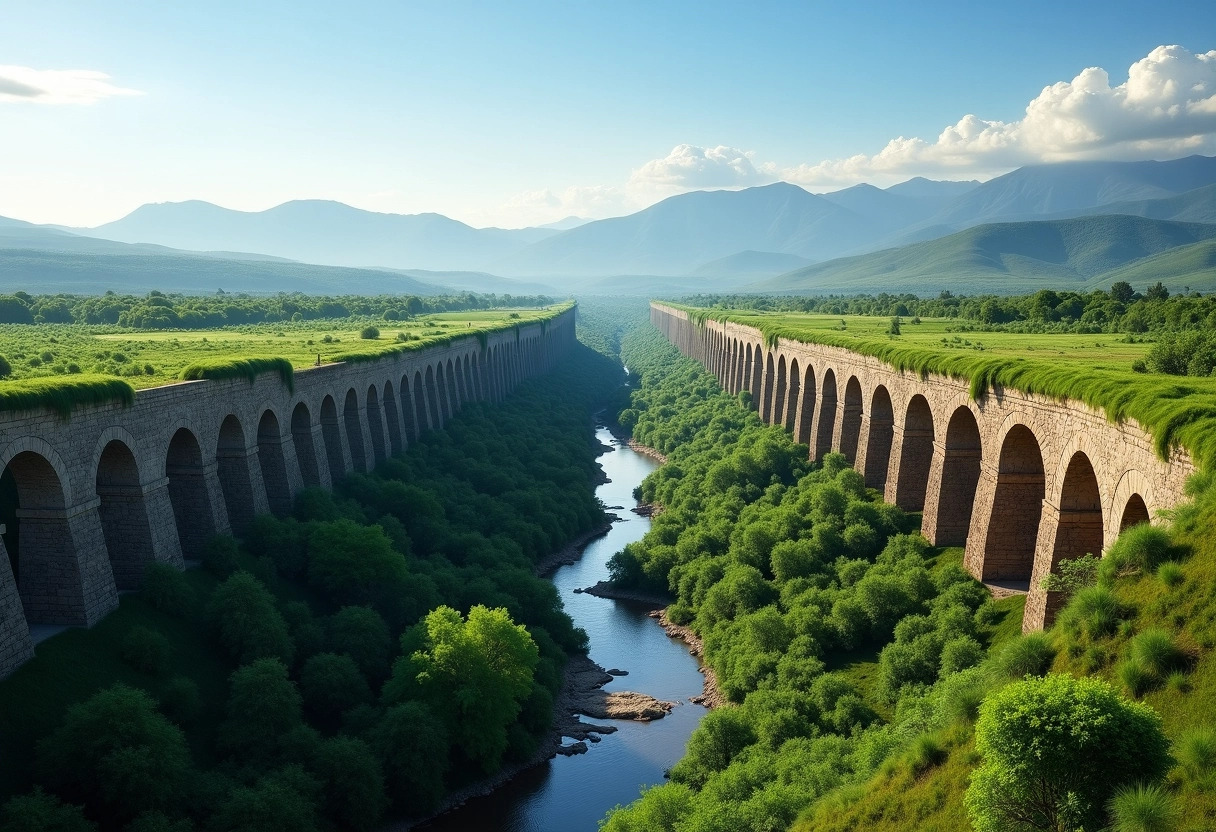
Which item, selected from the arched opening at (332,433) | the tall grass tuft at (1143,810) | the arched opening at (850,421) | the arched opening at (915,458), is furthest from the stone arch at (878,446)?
the tall grass tuft at (1143,810)

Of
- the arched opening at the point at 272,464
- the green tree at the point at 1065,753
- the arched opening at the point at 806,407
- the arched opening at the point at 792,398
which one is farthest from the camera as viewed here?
the arched opening at the point at 792,398

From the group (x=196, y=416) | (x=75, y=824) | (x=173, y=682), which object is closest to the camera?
(x=75, y=824)

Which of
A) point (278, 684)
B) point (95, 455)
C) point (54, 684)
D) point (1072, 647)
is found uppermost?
point (95, 455)

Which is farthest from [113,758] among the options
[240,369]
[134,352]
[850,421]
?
[850,421]

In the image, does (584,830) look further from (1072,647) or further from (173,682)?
(1072,647)

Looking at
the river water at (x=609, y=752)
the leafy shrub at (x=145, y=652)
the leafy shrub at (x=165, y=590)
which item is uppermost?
the leafy shrub at (x=165, y=590)

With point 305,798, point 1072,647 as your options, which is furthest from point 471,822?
point 1072,647

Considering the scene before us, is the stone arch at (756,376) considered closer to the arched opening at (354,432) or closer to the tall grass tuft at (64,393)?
A: the arched opening at (354,432)
